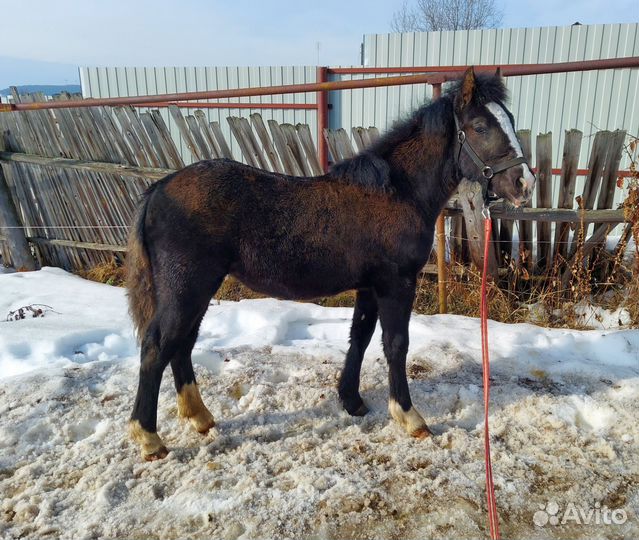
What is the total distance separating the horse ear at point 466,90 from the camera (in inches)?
100.0

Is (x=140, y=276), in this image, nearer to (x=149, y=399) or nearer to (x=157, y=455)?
(x=149, y=399)

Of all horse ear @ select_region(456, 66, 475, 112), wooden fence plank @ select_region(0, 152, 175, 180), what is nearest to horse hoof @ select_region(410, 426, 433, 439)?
horse ear @ select_region(456, 66, 475, 112)

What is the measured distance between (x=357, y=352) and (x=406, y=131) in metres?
1.52

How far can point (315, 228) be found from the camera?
2.69 m

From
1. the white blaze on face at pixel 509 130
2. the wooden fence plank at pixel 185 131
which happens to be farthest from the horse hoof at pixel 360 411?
the wooden fence plank at pixel 185 131

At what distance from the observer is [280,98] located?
10430 mm

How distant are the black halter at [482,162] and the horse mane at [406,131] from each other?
4.1 inches

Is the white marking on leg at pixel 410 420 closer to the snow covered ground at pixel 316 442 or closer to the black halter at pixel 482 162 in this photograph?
the snow covered ground at pixel 316 442

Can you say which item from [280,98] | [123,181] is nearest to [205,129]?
[123,181]

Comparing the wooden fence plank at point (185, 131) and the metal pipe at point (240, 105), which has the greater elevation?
the metal pipe at point (240, 105)

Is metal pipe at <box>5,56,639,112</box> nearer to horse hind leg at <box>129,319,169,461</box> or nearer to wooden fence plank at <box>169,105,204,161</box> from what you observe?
wooden fence plank at <box>169,105,204,161</box>

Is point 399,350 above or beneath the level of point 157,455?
above

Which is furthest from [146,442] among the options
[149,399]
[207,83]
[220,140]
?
[207,83]

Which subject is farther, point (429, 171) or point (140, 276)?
point (429, 171)
